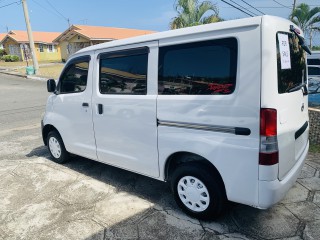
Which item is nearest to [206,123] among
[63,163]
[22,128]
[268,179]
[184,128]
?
[184,128]

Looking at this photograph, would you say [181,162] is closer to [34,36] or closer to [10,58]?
[10,58]

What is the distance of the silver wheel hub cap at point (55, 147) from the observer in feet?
15.8

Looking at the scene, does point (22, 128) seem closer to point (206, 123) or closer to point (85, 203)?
point (85, 203)

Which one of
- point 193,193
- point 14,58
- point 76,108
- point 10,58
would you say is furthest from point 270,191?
point 10,58

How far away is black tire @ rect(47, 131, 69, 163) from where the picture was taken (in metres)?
4.73

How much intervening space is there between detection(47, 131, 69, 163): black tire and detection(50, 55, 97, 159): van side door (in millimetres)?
209

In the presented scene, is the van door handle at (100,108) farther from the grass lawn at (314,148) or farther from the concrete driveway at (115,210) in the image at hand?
the grass lawn at (314,148)

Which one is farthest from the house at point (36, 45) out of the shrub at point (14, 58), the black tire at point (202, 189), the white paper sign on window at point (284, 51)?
the white paper sign on window at point (284, 51)

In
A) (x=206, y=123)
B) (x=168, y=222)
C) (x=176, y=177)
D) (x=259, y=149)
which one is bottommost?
(x=168, y=222)

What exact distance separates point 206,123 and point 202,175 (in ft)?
1.84

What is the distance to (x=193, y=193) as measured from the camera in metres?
2.99

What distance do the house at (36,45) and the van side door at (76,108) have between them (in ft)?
143

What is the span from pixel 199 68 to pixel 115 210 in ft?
6.39

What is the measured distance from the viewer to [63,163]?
4.88 metres
